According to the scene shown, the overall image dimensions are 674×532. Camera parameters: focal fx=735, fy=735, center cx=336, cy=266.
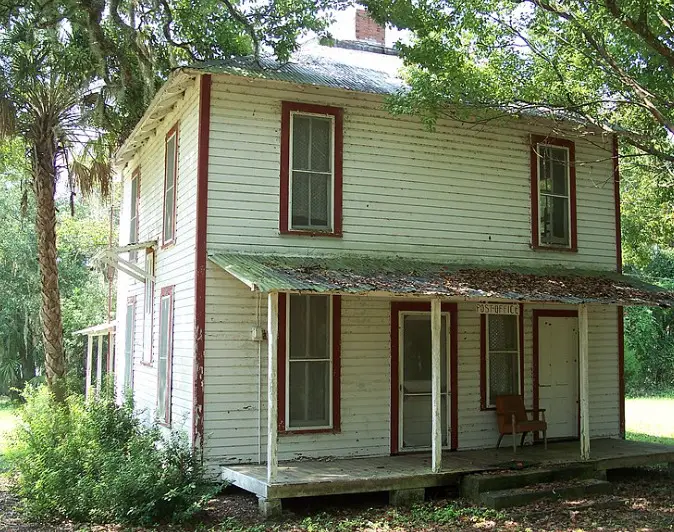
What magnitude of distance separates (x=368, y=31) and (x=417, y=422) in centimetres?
897

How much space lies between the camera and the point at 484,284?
11.0 metres

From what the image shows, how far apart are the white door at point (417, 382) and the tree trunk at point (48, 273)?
7426 mm

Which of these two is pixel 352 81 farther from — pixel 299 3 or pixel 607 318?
pixel 607 318

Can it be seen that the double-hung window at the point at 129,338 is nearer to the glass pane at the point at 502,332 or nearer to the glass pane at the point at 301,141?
the glass pane at the point at 301,141

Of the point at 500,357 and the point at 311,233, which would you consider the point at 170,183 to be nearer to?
the point at 311,233

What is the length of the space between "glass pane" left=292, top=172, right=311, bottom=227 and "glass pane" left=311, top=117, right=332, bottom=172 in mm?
253

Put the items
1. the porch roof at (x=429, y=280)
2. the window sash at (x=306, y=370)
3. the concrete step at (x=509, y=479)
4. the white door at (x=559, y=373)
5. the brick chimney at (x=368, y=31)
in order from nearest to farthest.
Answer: the porch roof at (x=429, y=280)
the concrete step at (x=509, y=479)
the window sash at (x=306, y=370)
the white door at (x=559, y=373)
the brick chimney at (x=368, y=31)

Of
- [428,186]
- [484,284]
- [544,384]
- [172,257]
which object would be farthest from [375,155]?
[544,384]

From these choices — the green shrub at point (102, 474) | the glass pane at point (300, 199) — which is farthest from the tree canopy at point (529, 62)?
the green shrub at point (102, 474)

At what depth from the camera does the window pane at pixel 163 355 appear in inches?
489

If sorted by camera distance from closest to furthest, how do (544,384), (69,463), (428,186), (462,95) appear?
(69,463) → (462,95) → (428,186) → (544,384)

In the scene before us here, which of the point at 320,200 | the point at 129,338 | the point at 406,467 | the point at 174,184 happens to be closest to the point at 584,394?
the point at 406,467

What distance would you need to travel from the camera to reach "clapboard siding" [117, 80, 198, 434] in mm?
11055

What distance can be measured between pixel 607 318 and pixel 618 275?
86 cm
